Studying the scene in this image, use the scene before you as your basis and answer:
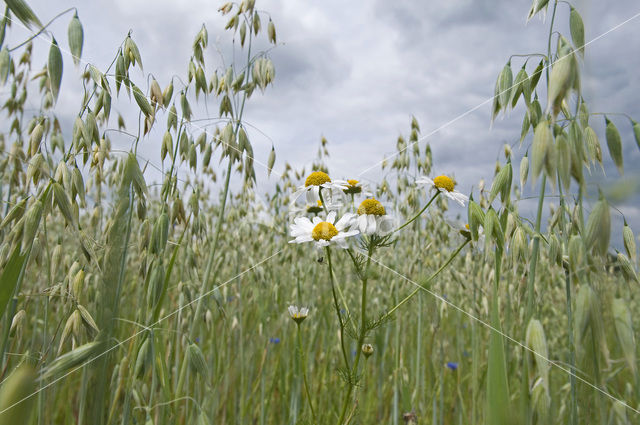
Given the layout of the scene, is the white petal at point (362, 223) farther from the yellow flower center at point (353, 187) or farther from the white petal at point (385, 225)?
the yellow flower center at point (353, 187)

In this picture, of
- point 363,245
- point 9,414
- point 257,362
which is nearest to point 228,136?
point 363,245

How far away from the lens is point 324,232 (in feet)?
2.87

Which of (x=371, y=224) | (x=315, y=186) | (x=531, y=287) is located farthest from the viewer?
(x=315, y=186)

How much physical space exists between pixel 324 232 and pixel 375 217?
0.38ft

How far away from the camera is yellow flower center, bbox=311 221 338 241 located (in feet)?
2.85

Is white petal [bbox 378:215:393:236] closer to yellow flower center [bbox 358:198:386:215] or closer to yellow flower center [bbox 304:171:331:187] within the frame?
yellow flower center [bbox 358:198:386:215]

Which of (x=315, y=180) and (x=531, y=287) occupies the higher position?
(x=315, y=180)

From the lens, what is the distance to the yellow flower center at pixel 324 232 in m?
0.87

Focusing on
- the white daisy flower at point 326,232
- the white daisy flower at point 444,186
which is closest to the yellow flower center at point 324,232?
the white daisy flower at point 326,232

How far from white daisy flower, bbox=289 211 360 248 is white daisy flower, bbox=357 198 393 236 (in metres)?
0.03

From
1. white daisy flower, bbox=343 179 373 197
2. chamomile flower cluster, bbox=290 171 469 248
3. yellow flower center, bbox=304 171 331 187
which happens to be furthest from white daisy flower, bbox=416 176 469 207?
yellow flower center, bbox=304 171 331 187

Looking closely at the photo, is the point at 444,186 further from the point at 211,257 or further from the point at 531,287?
the point at 211,257

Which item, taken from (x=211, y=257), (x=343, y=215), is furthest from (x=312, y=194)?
(x=211, y=257)

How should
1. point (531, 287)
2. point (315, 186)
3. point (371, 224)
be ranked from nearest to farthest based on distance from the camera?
point (531, 287) < point (371, 224) < point (315, 186)
